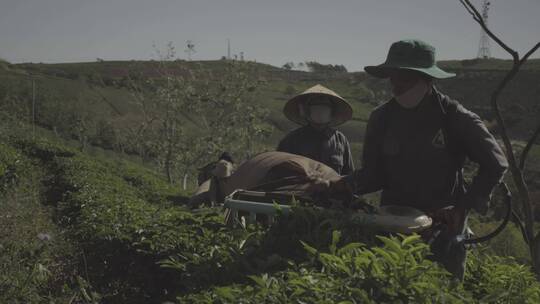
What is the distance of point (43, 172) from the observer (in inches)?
541

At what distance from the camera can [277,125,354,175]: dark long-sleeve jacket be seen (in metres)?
5.84

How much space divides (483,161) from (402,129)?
487mm

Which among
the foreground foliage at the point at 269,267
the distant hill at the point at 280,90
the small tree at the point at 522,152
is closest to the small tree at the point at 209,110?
the distant hill at the point at 280,90

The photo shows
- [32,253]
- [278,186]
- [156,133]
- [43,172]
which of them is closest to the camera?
[278,186]

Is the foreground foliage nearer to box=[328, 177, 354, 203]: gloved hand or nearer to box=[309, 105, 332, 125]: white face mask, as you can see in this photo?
box=[328, 177, 354, 203]: gloved hand

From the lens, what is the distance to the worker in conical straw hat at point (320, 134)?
5867 mm

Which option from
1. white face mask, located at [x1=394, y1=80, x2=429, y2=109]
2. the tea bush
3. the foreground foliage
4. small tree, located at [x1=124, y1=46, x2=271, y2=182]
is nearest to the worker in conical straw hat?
the foreground foliage

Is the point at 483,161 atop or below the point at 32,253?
atop

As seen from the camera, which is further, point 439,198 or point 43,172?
point 43,172

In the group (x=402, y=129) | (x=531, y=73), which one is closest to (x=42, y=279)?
(x=402, y=129)

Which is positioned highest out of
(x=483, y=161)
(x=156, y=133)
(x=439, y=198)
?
(x=483, y=161)

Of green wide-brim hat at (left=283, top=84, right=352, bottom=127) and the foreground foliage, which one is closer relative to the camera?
the foreground foliage

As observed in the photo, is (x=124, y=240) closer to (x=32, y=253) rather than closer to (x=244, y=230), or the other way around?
(x=32, y=253)

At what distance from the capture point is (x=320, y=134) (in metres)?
5.97
